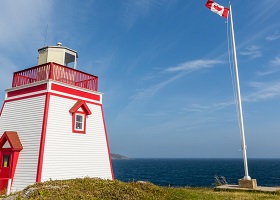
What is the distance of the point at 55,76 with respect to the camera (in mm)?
15867

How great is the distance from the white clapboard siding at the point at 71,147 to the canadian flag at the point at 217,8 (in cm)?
988

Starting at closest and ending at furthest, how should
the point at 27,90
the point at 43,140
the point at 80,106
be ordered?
the point at 43,140, the point at 27,90, the point at 80,106

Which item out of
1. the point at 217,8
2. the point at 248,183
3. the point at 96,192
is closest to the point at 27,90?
the point at 96,192

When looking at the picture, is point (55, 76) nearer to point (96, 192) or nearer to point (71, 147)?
point (71, 147)

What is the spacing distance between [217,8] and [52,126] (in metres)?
12.5

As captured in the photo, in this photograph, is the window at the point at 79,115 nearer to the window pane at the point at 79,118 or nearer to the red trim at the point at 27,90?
the window pane at the point at 79,118

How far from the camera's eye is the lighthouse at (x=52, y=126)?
1461cm

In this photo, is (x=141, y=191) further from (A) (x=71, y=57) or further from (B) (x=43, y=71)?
(A) (x=71, y=57)

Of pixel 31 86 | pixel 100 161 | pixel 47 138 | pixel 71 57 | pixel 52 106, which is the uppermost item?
pixel 71 57

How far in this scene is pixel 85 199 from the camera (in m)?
10.0

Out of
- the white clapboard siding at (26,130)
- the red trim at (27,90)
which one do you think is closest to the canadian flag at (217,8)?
the red trim at (27,90)

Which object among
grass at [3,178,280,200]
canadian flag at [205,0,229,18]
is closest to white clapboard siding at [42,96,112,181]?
grass at [3,178,280,200]

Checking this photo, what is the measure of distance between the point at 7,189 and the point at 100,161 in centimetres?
560

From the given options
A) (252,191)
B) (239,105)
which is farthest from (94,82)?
(252,191)
